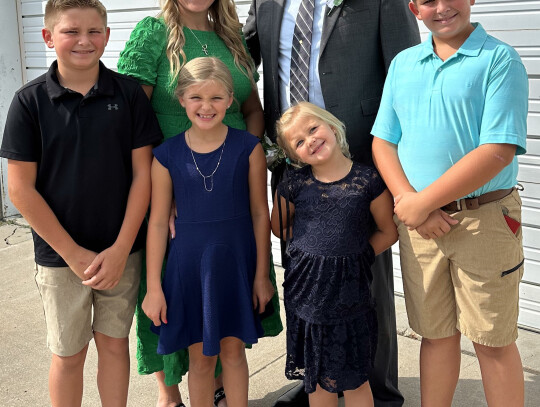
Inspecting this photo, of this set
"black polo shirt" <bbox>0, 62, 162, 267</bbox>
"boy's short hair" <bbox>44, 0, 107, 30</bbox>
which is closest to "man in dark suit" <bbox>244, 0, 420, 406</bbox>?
"black polo shirt" <bbox>0, 62, 162, 267</bbox>

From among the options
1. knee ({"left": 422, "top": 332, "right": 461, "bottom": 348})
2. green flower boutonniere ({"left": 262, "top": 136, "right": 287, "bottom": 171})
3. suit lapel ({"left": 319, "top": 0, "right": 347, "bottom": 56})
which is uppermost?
suit lapel ({"left": 319, "top": 0, "right": 347, "bottom": 56})

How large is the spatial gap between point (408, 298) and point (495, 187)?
54 centimetres

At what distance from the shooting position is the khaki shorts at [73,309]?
2441 millimetres

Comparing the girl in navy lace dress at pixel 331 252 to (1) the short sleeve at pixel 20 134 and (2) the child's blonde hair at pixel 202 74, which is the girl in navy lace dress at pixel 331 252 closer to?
(2) the child's blonde hair at pixel 202 74

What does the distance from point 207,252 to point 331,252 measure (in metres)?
0.48

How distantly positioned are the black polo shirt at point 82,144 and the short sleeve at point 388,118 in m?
0.86

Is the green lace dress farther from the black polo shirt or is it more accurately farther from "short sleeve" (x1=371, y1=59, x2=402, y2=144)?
"short sleeve" (x1=371, y1=59, x2=402, y2=144)

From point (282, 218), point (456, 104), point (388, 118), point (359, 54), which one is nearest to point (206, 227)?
point (282, 218)

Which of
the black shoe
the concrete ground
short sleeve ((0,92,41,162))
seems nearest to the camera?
short sleeve ((0,92,41,162))

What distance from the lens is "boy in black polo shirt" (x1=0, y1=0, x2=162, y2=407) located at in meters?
2.32

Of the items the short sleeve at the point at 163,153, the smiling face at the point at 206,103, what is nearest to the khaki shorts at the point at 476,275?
the smiling face at the point at 206,103

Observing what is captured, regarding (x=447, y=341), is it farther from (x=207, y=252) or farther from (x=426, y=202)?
(x=207, y=252)

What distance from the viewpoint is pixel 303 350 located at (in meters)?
2.42

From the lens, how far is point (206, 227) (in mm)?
2459
